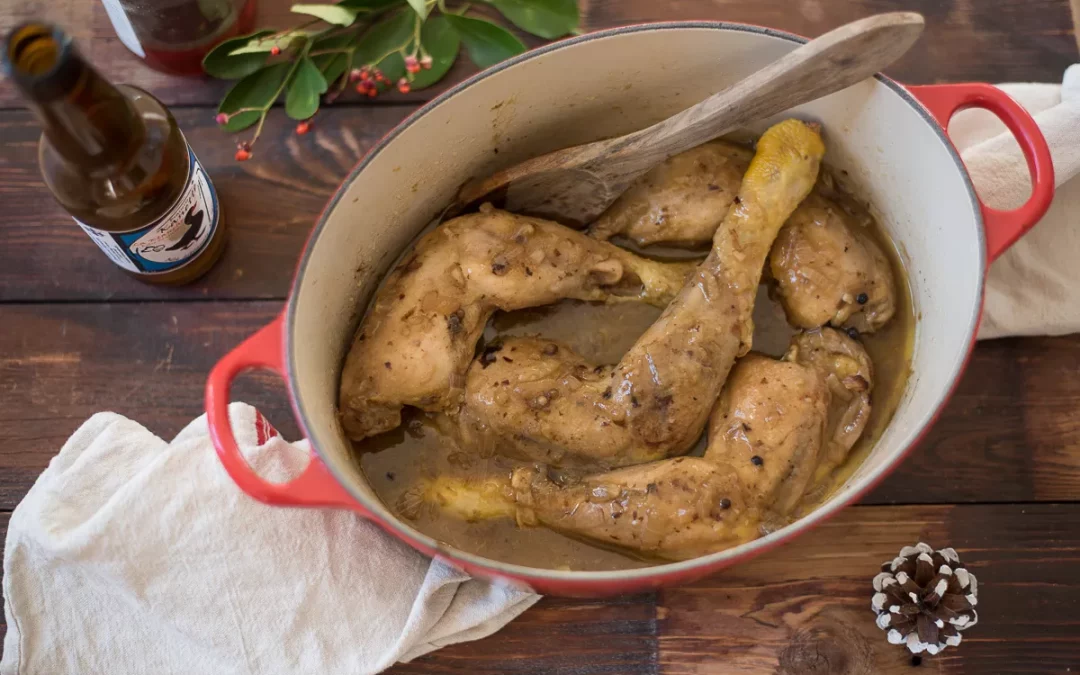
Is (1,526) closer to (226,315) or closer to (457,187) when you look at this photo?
(226,315)

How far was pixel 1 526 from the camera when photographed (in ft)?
4.46

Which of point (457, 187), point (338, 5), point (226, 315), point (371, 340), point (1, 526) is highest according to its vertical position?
point (338, 5)

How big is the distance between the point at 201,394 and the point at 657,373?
2.30ft

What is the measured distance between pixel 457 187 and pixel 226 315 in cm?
42

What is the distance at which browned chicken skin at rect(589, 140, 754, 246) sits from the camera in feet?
4.50

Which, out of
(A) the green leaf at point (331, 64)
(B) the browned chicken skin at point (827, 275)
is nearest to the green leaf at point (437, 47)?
(A) the green leaf at point (331, 64)

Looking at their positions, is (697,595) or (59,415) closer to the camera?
(697,595)

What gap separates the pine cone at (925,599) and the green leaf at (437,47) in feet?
3.34

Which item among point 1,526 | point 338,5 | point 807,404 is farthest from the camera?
point 338,5

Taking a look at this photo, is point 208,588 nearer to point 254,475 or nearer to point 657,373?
point 254,475

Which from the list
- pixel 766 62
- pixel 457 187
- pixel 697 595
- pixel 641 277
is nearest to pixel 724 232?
pixel 641 277

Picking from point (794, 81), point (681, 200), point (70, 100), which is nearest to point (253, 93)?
point (70, 100)

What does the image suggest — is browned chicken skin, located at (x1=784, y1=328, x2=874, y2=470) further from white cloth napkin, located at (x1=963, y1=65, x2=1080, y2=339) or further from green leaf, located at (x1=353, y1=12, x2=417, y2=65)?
green leaf, located at (x1=353, y1=12, x2=417, y2=65)

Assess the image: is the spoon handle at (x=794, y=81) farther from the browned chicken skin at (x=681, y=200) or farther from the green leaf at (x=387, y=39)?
the green leaf at (x=387, y=39)
